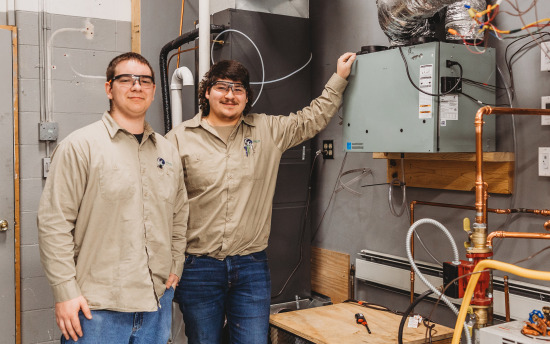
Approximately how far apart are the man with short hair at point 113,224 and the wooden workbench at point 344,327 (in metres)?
0.72

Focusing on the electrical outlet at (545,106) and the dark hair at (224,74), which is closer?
the electrical outlet at (545,106)

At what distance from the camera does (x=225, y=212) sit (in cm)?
226

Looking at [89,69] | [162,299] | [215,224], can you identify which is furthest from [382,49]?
[89,69]

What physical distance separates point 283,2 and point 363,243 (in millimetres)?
1458

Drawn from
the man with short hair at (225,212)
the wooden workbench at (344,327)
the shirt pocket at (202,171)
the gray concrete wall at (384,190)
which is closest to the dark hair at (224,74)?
the man with short hair at (225,212)

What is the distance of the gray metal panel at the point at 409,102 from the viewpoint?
7.17ft

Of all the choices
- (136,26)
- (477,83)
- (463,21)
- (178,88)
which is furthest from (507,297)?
(136,26)

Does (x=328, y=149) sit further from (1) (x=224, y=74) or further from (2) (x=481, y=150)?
(2) (x=481, y=150)

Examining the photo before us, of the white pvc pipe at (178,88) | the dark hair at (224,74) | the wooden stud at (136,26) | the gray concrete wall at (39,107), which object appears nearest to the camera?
the dark hair at (224,74)

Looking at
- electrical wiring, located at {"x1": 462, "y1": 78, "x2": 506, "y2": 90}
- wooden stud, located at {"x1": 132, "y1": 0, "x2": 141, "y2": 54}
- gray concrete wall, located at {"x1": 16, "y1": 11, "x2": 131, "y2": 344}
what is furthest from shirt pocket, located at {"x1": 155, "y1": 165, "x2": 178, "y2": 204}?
wooden stud, located at {"x1": 132, "y1": 0, "x2": 141, "y2": 54}

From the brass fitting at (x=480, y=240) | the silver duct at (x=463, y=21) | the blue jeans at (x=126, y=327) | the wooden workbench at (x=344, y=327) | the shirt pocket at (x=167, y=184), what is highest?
the silver duct at (x=463, y=21)

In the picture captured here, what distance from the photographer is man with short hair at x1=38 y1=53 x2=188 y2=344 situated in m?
1.80

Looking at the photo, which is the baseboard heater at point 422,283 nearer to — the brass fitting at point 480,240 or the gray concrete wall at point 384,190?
the gray concrete wall at point 384,190

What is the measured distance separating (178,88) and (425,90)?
4.97 feet
